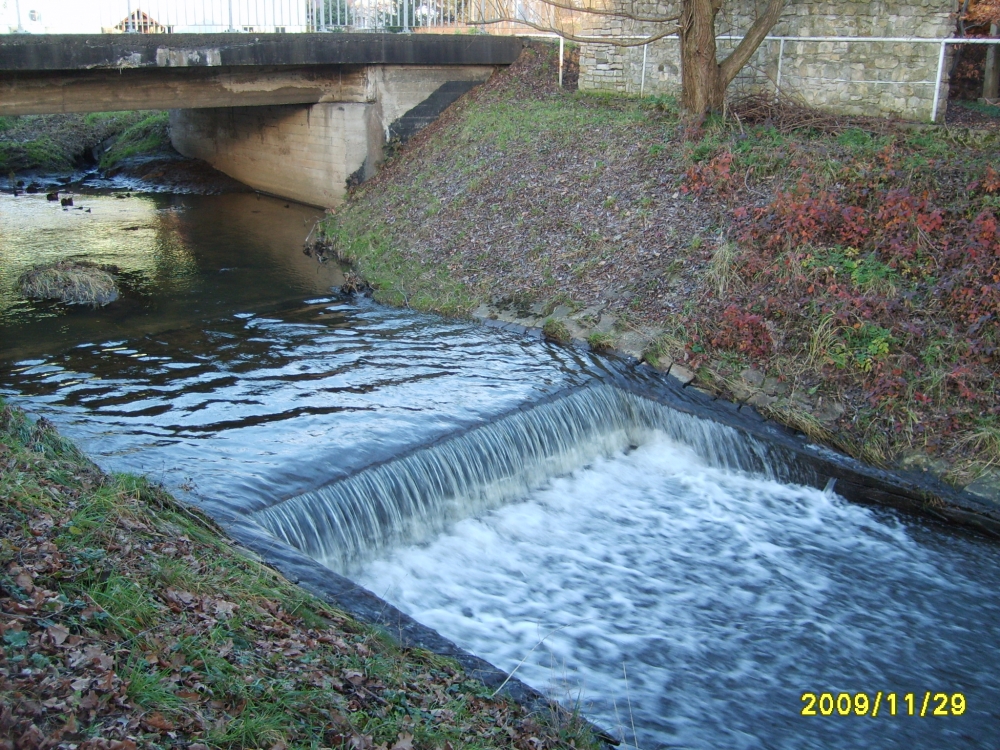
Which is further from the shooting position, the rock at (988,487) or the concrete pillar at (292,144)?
the concrete pillar at (292,144)

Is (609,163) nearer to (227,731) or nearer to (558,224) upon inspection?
(558,224)

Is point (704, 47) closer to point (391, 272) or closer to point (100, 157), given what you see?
point (391, 272)

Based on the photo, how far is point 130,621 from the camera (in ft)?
15.4

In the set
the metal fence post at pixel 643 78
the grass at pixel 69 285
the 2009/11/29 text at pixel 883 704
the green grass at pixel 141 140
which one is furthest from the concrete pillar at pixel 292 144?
the 2009/11/29 text at pixel 883 704

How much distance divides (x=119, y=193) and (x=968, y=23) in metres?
20.9

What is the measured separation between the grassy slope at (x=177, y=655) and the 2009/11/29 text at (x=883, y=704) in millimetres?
2289

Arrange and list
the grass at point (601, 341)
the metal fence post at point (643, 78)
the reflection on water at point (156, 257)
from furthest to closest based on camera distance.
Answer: the metal fence post at point (643, 78) < the reflection on water at point (156, 257) < the grass at point (601, 341)

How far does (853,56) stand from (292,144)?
42.3ft

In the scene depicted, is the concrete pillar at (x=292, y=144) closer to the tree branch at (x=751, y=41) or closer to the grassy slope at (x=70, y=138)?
the grassy slope at (x=70, y=138)

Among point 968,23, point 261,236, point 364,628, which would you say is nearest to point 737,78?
point 968,23

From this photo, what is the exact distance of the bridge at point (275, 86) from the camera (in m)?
15.1

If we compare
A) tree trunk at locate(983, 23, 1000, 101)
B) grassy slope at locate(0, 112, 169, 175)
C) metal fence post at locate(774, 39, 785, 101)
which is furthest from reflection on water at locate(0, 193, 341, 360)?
tree trunk at locate(983, 23, 1000, 101)

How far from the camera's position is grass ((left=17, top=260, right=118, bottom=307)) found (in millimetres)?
13830

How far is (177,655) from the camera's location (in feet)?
14.9
